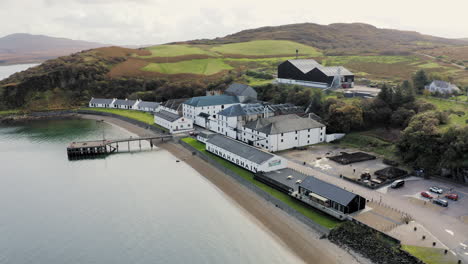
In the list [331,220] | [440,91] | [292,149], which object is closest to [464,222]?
[331,220]

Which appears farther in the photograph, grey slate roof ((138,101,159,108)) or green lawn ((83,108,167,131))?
grey slate roof ((138,101,159,108))

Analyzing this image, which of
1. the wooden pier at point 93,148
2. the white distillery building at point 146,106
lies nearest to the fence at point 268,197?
the wooden pier at point 93,148

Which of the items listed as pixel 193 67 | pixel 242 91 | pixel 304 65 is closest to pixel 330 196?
pixel 242 91

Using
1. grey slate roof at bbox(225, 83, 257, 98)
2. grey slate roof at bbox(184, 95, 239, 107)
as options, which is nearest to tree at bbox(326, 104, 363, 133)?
grey slate roof at bbox(225, 83, 257, 98)

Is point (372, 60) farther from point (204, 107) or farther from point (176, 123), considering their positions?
point (176, 123)

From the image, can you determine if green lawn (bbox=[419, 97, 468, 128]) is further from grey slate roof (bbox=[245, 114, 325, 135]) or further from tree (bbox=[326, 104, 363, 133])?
grey slate roof (bbox=[245, 114, 325, 135])

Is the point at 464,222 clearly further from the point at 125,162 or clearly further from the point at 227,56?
the point at 227,56

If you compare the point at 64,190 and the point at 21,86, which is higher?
the point at 21,86
